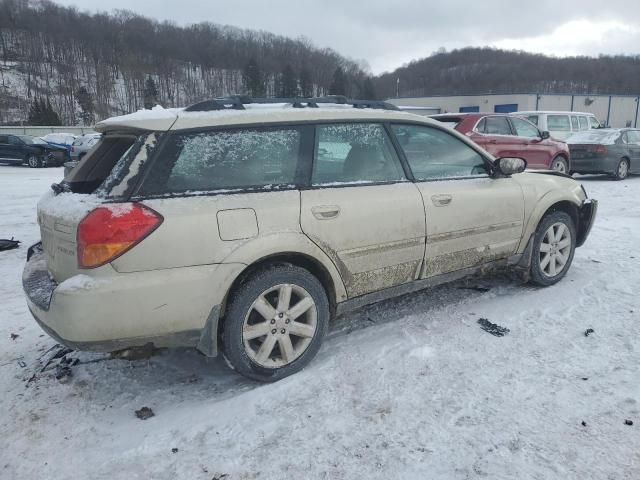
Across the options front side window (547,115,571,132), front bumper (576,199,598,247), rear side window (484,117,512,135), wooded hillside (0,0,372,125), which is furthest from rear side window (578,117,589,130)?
wooded hillside (0,0,372,125)

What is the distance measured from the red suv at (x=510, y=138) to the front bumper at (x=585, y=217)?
18.3 ft

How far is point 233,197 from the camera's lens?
273 cm

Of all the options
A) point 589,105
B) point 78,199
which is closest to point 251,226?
point 78,199

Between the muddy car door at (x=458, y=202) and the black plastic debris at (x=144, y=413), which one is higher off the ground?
the muddy car door at (x=458, y=202)

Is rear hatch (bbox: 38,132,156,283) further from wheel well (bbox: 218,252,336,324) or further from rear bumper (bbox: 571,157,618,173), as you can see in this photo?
rear bumper (bbox: 571,157,618,173)

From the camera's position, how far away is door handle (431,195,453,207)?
350 centimetres

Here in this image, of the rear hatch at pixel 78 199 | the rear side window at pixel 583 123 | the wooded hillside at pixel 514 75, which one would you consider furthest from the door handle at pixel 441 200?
the wooded hillside at pixel 514 75

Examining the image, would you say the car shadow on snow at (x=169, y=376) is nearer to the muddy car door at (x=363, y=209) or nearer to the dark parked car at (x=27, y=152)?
the muddy car door at (x=363, y=209)

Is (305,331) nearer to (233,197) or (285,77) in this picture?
(233,197)

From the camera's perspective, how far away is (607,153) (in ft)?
39.5

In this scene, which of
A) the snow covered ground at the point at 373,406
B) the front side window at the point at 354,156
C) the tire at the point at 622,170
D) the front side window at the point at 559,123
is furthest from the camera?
the front side window at the point at 559,123

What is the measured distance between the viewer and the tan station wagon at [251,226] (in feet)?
8.13

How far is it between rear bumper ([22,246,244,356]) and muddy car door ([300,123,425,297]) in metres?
0.66

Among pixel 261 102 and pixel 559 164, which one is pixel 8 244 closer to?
pixel 261 102
